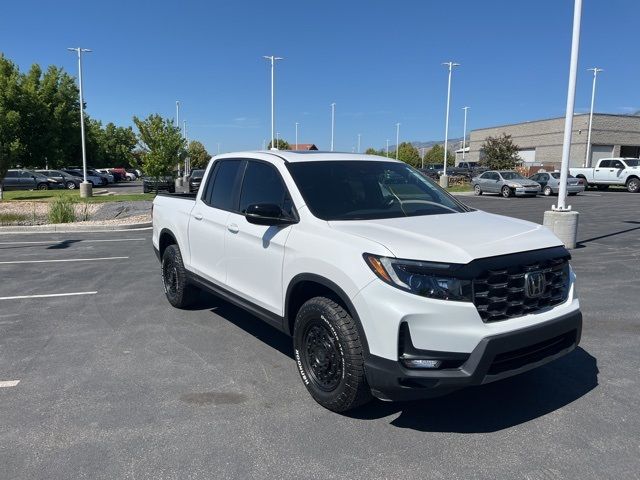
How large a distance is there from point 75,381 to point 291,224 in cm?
221

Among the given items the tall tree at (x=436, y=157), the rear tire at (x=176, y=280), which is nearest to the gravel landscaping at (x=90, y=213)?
the rear tire at (x=176, y=280)

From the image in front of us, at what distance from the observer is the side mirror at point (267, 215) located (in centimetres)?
385

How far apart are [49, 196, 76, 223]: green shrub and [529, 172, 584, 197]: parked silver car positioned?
83.6 ft

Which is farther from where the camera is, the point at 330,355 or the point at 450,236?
the point at 330,355

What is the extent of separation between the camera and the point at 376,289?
3098 mm

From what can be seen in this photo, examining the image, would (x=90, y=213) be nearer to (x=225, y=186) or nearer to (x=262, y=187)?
(x=225, y=186)

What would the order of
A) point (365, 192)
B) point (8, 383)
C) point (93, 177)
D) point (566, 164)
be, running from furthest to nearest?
point (93, 177), point (566, 164), point (365, 192), point (8, 383)

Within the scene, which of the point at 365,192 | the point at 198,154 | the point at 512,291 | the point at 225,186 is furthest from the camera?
the point at 198,154

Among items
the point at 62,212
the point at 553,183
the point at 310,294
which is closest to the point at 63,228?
the point at 62,212

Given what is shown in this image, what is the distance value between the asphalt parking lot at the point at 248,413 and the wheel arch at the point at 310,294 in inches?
24.1

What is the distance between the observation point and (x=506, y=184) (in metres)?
29.0

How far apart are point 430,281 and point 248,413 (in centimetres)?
166

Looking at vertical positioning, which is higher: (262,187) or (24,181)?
(262,187)

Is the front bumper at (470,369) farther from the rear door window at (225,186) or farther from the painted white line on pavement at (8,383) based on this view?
the painted white line on pavement at (8,383)
